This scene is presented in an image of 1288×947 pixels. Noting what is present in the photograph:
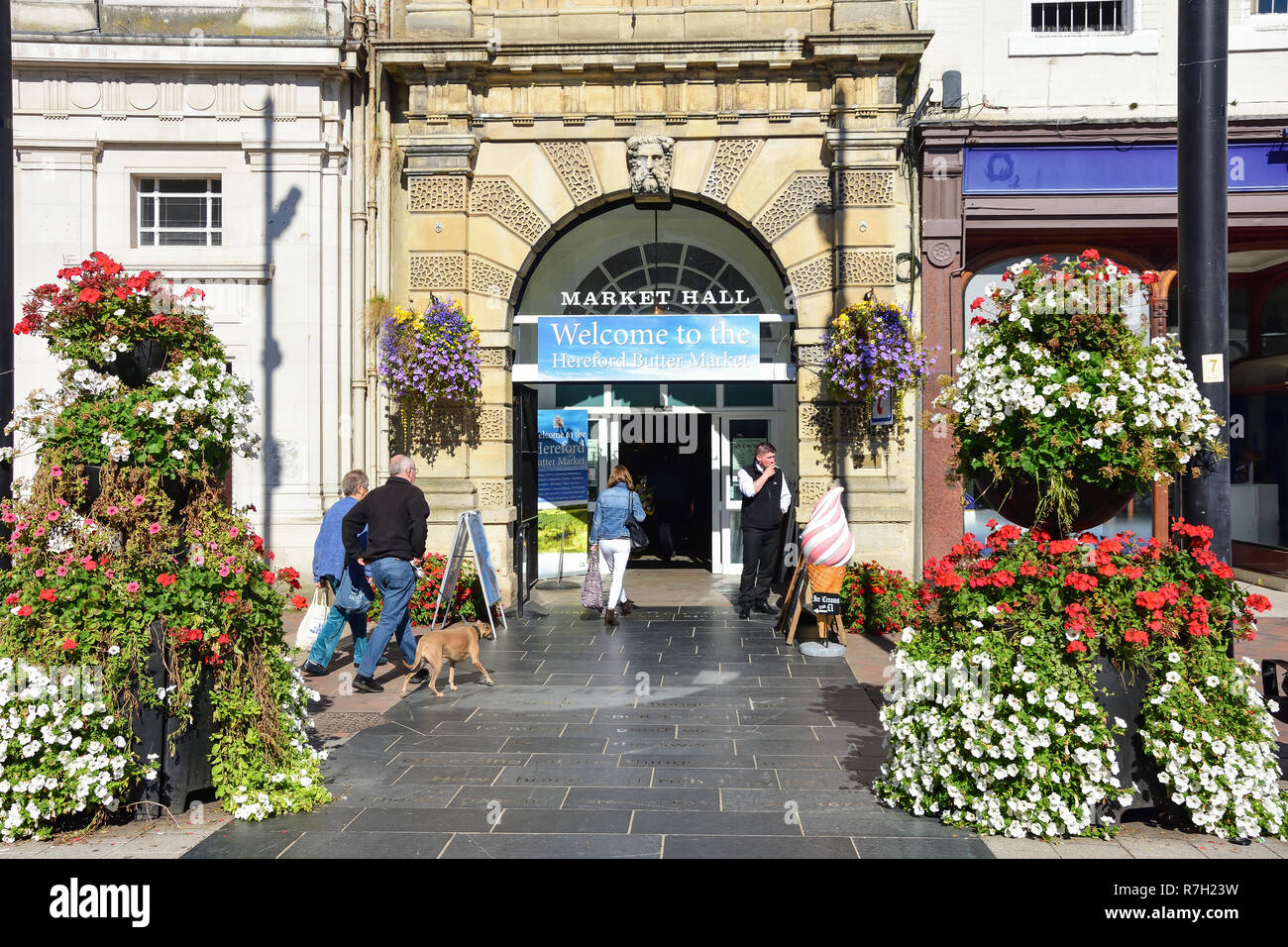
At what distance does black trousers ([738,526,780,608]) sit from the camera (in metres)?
10.7

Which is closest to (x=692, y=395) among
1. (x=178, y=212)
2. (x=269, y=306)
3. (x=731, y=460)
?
(x=731, y=460)

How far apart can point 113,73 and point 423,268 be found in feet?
12.7

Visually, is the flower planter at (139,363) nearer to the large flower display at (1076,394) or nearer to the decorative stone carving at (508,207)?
the large flower display at (1076,394)

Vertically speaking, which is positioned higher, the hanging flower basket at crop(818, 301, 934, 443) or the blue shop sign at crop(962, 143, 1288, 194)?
the blue shop sign at crop(962, 143, 1288, 194)

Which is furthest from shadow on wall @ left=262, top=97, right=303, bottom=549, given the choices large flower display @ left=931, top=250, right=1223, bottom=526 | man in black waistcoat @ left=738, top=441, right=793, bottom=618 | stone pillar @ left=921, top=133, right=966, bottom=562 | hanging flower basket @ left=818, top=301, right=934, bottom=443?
large flower display @ left=931, top=250, right=1223, bottom=526

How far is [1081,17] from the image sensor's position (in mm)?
11500

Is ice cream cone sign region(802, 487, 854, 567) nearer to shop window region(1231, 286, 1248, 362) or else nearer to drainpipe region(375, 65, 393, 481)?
drainpipe region(375, 65, 393, 481)

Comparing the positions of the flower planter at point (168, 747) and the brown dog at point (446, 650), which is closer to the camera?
the flower planter at point (168, 747)

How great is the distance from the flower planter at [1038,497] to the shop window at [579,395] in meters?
9.33

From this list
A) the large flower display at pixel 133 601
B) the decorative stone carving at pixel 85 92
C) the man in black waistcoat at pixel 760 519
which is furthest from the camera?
the decorative stone carving at pixel 85 92

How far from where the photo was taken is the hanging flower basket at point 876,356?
1057cm

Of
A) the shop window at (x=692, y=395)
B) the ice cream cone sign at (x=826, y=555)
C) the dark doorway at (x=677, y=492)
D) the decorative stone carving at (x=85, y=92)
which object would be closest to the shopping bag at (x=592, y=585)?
the ice cream cone sign at (x=826, y=555)

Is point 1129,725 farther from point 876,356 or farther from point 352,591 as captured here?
point 876,356

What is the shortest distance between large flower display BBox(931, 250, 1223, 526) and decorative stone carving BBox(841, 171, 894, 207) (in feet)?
20.9
